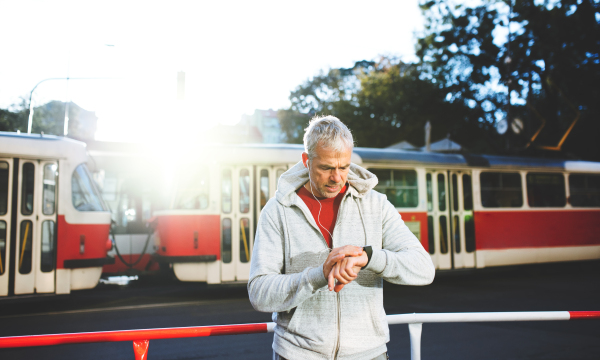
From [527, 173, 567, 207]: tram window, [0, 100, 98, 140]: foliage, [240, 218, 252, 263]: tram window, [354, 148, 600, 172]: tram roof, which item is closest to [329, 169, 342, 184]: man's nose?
[240, 218, 252, 263]: tram window

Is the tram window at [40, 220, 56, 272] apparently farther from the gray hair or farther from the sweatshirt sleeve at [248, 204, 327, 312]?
the gray hair

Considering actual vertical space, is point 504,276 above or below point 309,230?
below

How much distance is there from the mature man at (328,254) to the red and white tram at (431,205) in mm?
6565

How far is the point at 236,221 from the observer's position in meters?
8.47

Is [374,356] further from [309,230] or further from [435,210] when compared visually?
[435,210]

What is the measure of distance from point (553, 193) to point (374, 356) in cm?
1155

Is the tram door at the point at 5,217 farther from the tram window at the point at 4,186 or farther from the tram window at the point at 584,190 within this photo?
the tram window at the point at 584,190

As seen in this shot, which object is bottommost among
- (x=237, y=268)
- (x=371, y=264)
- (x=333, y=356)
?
(x=237, y=268)

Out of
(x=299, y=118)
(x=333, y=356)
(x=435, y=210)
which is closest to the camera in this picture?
(x=333, y=356)

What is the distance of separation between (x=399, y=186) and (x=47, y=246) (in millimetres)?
6953

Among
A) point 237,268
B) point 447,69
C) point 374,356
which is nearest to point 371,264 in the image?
point 374,356

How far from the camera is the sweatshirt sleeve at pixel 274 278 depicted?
5.27 feet

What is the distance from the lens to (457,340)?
5.55 meters

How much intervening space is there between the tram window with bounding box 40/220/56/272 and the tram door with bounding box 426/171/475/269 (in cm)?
752
